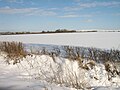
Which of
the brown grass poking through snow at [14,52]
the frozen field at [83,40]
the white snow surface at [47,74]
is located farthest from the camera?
the frozen field at [83,40]

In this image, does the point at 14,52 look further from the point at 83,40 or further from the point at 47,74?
the point at 83,40

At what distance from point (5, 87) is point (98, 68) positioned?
15.0 ft

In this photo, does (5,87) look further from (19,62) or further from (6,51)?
(6,51)

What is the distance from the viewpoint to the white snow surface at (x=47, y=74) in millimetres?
5598

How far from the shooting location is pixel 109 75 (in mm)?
8500

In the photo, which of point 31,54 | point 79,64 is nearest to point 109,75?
point 79,64

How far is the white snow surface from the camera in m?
5.60

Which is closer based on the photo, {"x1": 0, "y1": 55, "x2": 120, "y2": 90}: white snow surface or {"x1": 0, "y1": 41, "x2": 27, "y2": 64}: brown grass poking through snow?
{"x1": 0, "y1": 55, "x2": 120, "y2": 90}: white snow surface

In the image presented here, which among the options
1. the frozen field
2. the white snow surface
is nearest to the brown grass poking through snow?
the white snow surface

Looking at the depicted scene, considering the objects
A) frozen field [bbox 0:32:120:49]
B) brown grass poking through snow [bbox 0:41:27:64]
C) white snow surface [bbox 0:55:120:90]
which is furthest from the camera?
frozen field [bbox 0:32:120:49]

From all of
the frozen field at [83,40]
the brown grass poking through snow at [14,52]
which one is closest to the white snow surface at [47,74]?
the brown grass poking through snow at [14,52]

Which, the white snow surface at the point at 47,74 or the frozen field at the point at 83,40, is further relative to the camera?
the frozen field at the point at 83,40

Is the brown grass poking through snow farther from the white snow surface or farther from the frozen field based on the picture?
the frozen field

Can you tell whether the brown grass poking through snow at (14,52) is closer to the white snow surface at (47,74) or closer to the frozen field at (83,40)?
the white snow surface at (47,74)
